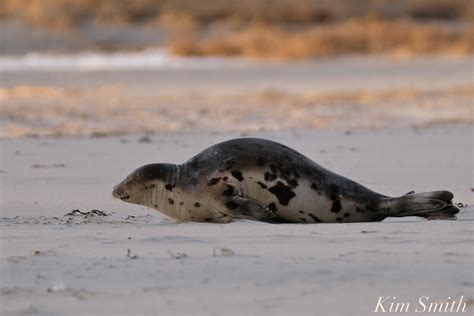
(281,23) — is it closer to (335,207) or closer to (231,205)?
(335,207)

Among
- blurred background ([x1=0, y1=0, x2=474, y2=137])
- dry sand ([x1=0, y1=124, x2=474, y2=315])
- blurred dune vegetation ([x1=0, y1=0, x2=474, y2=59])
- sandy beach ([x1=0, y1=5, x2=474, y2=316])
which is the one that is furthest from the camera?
blurred dune vegetation ([x1=0, y1=0, x2=474, y2=59])

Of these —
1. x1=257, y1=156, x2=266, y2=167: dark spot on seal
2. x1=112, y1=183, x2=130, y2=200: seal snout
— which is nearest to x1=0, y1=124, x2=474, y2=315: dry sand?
x1=112, y1=183, x2=130, y2=200: seal snout

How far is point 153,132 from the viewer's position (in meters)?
13.0

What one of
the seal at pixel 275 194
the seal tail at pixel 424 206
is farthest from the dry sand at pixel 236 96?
the seal tail at pixel 424 206

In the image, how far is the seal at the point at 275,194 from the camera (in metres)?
7.18

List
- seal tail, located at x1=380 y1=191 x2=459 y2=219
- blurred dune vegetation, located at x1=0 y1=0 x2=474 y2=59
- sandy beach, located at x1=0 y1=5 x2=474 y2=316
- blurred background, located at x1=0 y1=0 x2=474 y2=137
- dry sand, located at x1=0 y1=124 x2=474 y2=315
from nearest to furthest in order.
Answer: dry sand, located at x1=0 y1=124 x2=474 y2=315
sandy beach, located at x1=0 y1=5 x2=474 y2=316
seal tail, located at x1=380 y1=191 x2=459 y2=219
blurred background, located at x1=0 y1=0 x2=474 y2=137
blurred dune vegetation, located at x1=0 y1=0 x2=474 y2=59

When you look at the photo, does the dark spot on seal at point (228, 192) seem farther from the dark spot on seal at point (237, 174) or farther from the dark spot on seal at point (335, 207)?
the dark spot on seal at point (335, 207)

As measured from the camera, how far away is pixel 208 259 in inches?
233

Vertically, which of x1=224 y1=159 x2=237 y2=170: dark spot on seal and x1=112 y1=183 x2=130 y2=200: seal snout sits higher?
x1=224 y1=159 x2=237 y2=170: dark spot on seal

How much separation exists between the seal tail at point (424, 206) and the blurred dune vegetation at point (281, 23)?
2075 centimetres

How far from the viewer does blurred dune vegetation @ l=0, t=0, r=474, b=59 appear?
96.0 ft

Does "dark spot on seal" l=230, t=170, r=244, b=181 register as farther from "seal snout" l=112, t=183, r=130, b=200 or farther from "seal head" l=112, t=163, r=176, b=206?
"seal snout" l=112, t=183, r=130, b=200

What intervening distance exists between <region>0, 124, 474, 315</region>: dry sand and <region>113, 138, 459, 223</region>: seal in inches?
5.4

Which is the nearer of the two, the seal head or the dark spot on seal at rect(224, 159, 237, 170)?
the dark spot on seal at rect(224, 159, 237, 170)
